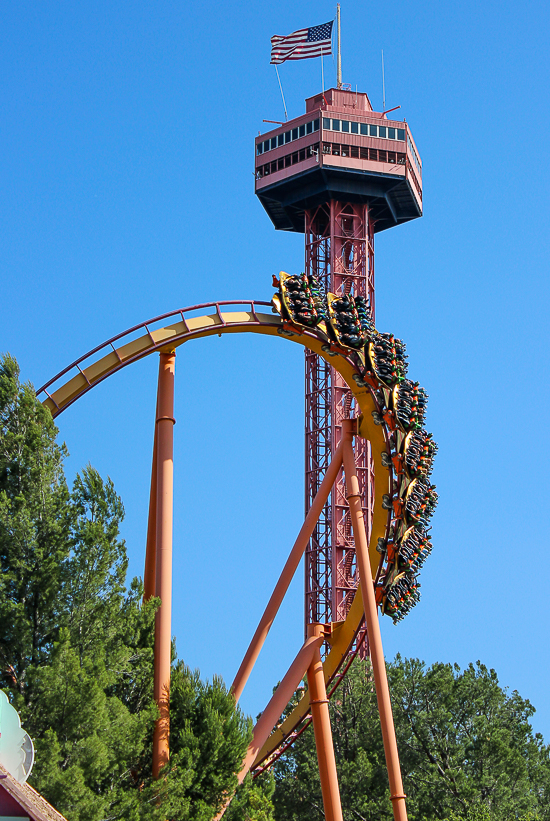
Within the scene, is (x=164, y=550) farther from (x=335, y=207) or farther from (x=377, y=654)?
(x=335, y=207)

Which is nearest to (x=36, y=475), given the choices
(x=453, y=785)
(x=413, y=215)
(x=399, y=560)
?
(x=399, y=560)

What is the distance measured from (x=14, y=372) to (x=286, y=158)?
3857cm

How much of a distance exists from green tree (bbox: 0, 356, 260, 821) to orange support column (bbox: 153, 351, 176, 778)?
23 cm

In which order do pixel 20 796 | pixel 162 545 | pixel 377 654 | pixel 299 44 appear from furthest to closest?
pixel 299 44, pixel 377 654, pixel 162 545, pixel 20 796

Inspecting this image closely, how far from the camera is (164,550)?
20766 mm

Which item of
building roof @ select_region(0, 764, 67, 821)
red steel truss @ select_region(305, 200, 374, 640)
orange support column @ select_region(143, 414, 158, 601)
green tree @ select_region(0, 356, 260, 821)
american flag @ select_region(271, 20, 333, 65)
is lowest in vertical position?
building roof @ select_region(0, 764, 67, 821)

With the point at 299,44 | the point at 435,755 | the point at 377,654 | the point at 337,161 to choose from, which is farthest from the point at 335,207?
the point at 377,654

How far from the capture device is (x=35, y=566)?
18.5 m

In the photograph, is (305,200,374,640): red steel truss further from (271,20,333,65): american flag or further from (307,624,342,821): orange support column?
(307,624,342,821): orange support column

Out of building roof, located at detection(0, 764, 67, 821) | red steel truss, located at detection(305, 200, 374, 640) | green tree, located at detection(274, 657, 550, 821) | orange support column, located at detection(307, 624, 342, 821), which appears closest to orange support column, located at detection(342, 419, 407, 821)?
orange support column, located at detection(307, 624, 342, 821)

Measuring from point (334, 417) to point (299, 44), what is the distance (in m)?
16.4

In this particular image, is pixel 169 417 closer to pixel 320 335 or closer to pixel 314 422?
pixel 320 335

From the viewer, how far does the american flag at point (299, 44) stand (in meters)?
51.5

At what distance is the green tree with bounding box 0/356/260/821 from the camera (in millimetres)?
17391
